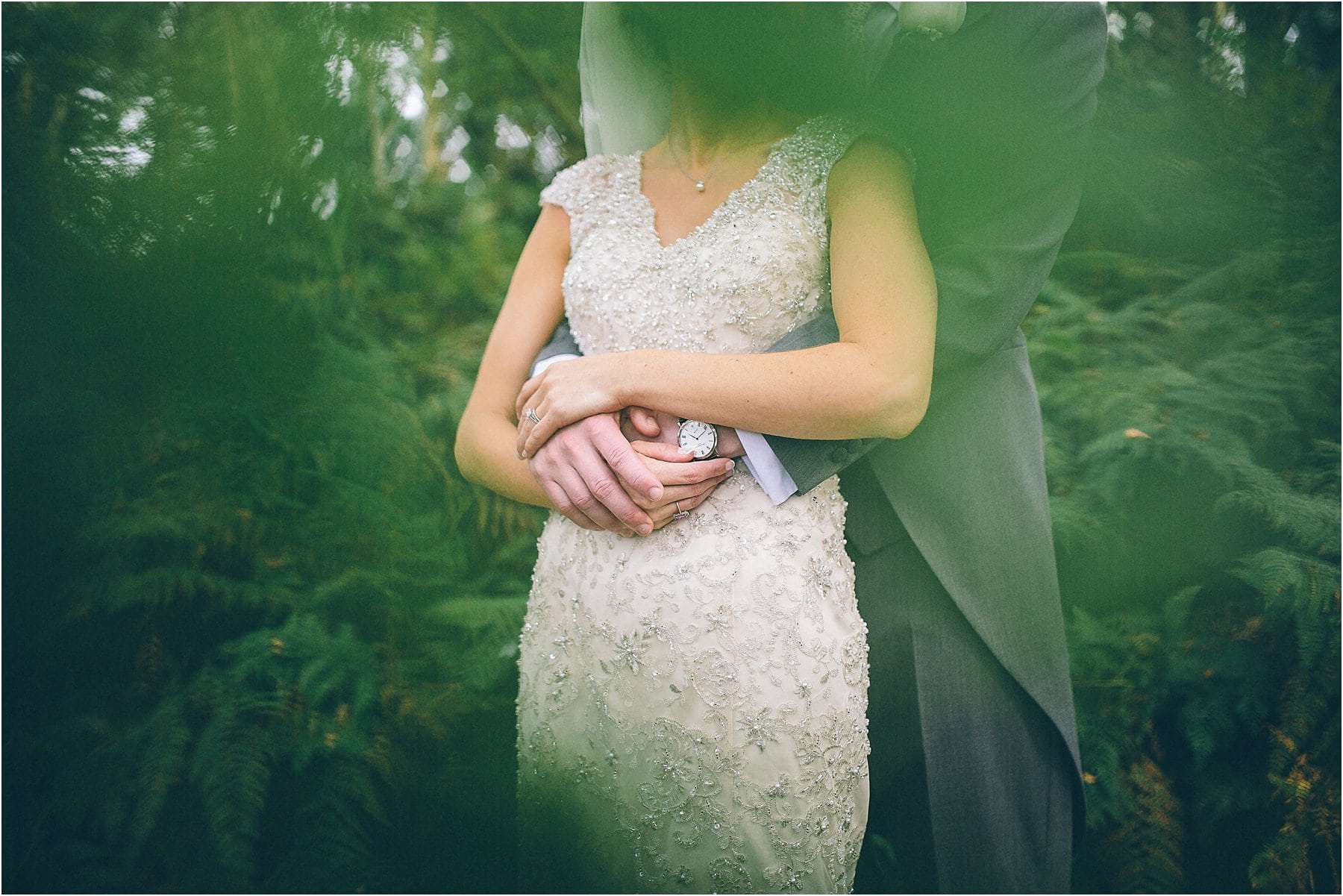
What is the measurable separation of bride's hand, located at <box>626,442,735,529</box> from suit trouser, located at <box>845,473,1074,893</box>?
37 centimetres

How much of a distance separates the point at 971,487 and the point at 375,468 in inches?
60.4

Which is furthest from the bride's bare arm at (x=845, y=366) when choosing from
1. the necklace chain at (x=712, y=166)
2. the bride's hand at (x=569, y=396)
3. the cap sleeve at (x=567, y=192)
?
the cap sleeve at (x=567, y=192)

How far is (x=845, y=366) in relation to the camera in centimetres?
134

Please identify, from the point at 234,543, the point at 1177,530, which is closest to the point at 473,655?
the point at 234,543

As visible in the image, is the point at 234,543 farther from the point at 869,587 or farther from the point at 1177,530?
the point at 1177,530

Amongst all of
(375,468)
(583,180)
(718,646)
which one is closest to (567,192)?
(583,180)

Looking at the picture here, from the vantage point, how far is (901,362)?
1.35 m

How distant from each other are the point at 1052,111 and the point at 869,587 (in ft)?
3.26

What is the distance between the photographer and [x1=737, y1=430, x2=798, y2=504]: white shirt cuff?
4.78ft

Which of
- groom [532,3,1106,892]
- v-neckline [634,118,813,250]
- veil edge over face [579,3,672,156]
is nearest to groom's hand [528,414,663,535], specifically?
groom [532,3,1106,892]

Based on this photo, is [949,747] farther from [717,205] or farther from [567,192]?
[567,192]

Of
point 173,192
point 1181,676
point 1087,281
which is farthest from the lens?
point 1087,281

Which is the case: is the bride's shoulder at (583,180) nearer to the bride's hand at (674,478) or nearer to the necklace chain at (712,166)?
the necklace chain at (712,166)

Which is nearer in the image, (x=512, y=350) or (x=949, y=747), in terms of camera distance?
(x=949, y=747)
